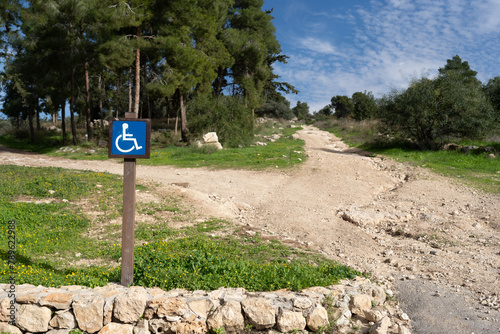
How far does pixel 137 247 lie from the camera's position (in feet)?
20.2

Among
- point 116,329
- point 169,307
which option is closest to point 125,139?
point 169,307

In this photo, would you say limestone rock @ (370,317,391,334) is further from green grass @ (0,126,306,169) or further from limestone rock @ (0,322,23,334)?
green grass @ (0,126,306,169)

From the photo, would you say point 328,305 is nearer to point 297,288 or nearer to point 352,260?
point 297,288

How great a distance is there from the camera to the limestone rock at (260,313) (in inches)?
155

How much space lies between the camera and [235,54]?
31109 millimetres

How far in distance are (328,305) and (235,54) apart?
96.3 ft

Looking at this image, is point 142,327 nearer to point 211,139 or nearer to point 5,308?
point 5,308

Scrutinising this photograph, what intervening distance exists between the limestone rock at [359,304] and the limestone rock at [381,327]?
0.95 ft

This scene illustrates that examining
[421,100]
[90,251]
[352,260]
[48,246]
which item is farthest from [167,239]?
[421,100]

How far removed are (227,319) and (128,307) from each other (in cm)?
111

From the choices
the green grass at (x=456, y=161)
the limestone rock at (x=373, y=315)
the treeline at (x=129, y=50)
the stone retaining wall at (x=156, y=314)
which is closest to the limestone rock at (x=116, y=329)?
the stone retaining wall at (x=156, y=314)

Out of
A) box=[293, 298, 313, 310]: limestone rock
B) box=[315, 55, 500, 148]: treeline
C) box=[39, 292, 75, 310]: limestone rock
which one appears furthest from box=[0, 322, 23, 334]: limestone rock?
box=[315, 55, 500, 148]: treeline

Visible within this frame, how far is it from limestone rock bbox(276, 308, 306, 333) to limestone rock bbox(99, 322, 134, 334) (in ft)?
5.42

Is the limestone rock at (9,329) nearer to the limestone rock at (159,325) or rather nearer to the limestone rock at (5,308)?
the limestone rock at (5,308)
